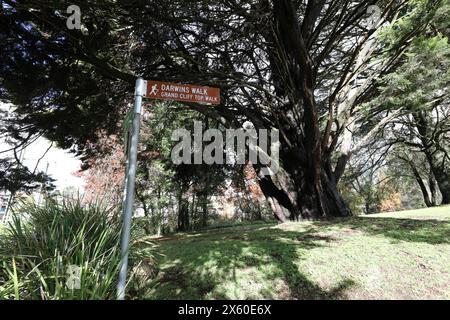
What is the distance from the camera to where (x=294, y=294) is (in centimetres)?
258

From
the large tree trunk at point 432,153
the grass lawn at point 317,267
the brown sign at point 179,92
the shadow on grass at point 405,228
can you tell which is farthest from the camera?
the large tree trunk at point 432,153

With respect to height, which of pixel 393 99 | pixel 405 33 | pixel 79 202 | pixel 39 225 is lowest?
pixel 39 225

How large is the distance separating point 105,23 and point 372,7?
540 cm

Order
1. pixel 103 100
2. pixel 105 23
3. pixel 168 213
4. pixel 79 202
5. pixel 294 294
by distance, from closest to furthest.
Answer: pixel 294 294
pixel 79 202
pixel 105 23
pixel 103 100
pixel 168 213

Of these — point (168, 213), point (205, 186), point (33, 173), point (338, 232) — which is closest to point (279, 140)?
point (338, 232)

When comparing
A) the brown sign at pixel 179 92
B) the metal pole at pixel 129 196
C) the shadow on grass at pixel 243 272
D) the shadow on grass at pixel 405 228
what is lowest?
the shadow on grass at pixel 243 272

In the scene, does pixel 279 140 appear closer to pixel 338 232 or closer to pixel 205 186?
pixel 338 232

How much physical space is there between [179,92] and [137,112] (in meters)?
0.44

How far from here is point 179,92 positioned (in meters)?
2.37

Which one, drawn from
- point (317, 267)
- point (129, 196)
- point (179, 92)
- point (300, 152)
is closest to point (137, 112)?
point (179, 92)

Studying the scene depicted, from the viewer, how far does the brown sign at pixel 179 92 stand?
2287 mm

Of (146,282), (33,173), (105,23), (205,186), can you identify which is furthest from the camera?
(205,186)

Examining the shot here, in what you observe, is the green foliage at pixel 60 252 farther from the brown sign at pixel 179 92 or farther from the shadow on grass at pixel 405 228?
the shadow on grass at pixel 405 228

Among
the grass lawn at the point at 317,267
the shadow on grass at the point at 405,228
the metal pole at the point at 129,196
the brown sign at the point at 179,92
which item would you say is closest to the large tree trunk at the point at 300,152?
the shadow on grass at the point at 405,228
